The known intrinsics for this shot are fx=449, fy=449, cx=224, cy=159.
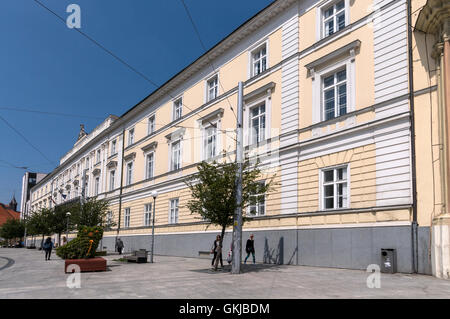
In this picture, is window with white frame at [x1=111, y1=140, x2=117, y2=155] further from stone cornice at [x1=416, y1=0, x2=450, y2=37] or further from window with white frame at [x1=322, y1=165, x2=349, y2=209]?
stone cornice at [x1=416, y1=0, x2=450, y2=37]

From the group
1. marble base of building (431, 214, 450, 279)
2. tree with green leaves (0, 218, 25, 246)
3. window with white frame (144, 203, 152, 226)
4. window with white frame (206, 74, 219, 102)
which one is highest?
window with white frame (206, 74, 219, 102)

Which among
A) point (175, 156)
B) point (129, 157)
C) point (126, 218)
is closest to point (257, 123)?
point (175, 156)

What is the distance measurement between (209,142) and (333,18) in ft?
41.0

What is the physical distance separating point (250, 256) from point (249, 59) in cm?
1169

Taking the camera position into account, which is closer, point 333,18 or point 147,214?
point 333,18

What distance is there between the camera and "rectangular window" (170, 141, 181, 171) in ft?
113

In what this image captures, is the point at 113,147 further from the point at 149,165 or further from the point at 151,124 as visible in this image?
the point at 149,165

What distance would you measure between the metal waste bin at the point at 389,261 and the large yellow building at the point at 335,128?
0.67 ft

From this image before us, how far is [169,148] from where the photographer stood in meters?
35.7

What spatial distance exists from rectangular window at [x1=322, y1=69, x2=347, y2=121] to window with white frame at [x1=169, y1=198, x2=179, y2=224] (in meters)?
16.0

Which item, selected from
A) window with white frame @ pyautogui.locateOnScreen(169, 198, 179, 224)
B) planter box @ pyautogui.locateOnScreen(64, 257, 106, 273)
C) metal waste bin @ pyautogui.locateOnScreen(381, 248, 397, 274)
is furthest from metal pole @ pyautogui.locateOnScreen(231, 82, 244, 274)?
window with white frame @ pyautogui.locateOnScreen(169, 198, 179, 224)

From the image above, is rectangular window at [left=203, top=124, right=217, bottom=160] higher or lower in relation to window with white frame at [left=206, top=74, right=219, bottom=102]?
lower

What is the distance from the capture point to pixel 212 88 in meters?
31.3
